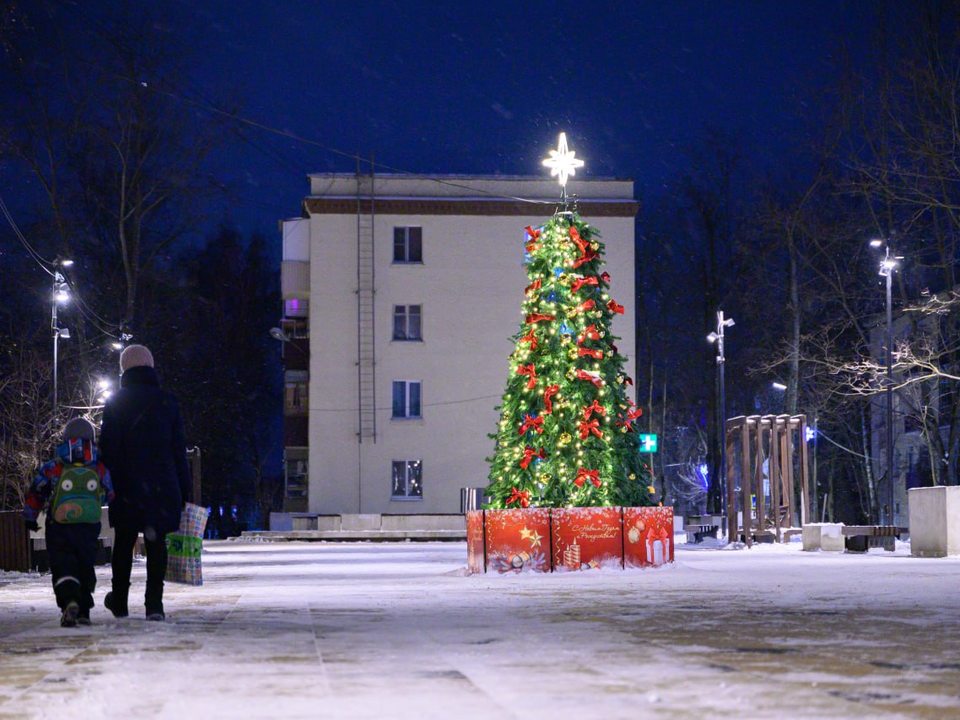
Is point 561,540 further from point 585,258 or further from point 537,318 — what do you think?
point 585,258

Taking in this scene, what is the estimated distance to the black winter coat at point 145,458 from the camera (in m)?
10.6

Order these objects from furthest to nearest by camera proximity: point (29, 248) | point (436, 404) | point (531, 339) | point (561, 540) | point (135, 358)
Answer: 1. point (436, 404)
2. point (29, 248)
3. point (531, 339)
4. point (561, 540)
5. point (135, 358)

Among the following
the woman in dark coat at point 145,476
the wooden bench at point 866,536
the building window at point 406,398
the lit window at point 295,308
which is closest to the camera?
the woman in dark coat at point 145,476

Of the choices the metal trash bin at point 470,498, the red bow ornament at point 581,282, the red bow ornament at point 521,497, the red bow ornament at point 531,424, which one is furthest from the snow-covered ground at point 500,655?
the metal trash bin at point 470,498

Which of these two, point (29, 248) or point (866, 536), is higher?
point (29, 248)

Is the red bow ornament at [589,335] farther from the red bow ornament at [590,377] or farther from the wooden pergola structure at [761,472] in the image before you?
the wooden pergola structure at [761,472]

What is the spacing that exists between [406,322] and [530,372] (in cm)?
3407

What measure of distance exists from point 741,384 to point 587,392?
4369 centimetres

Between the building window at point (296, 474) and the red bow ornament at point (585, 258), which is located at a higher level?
the red bow ornament at point (585, 258)

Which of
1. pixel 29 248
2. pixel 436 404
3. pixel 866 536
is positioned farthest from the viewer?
pixel 436 404

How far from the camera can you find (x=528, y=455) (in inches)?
835

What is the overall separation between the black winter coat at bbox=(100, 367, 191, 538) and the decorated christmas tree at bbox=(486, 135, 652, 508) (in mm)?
10639

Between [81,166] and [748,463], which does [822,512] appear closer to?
[748,463]

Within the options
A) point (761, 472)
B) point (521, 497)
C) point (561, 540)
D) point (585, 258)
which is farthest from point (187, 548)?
point (761, 472)
